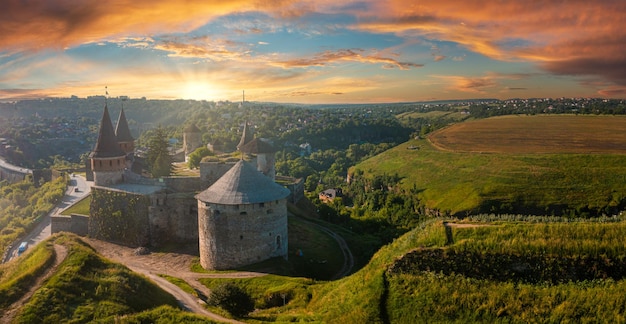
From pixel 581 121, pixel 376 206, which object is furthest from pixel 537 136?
pixel 376 206

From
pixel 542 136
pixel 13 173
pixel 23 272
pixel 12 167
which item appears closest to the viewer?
pixel 23 272

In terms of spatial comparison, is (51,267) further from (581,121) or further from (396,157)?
(581,121)

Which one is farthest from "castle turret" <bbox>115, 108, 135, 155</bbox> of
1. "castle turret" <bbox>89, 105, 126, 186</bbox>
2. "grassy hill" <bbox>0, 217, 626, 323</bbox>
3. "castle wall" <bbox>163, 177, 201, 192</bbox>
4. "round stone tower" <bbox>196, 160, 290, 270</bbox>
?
"grassy hill" <bbox>0, 217, 626, 323</bbox>

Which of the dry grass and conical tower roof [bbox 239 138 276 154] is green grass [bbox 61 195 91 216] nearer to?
conical tower roof [bbox 239 138 276 154]

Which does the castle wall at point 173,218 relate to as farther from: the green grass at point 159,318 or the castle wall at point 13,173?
the castle wall at point 13,173

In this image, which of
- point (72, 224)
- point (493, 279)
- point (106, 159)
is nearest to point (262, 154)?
point (106, 159)

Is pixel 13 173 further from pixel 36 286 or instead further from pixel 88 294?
pixel 88 294
